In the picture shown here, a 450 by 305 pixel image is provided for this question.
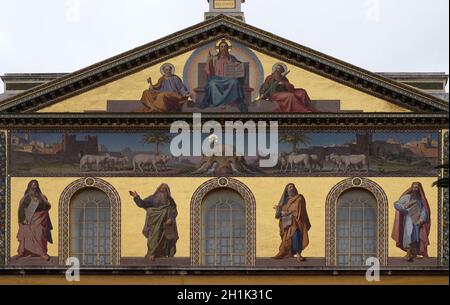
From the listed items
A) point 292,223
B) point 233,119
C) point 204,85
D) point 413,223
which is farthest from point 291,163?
point 413,223

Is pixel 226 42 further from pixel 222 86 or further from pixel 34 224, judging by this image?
pixel 34 224

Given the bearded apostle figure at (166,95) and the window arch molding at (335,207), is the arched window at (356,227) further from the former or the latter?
the bearded apostle figure at (166,95)

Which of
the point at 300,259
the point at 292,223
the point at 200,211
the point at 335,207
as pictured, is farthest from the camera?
the point at 200,211

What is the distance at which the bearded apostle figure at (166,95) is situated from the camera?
111ft

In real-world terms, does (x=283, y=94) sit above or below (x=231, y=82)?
below

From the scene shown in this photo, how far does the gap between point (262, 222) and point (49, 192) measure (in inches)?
232

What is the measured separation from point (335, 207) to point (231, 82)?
4473mm

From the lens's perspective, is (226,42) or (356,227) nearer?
(356,227)

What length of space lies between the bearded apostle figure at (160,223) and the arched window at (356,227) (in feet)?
14.8

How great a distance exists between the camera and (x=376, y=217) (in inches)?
1315

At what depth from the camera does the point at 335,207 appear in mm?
33406

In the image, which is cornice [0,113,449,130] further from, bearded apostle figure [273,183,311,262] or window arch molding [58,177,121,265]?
bearded apostle figure [273,183,311,262]

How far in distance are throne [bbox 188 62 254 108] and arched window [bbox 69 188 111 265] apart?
12.1 feet
